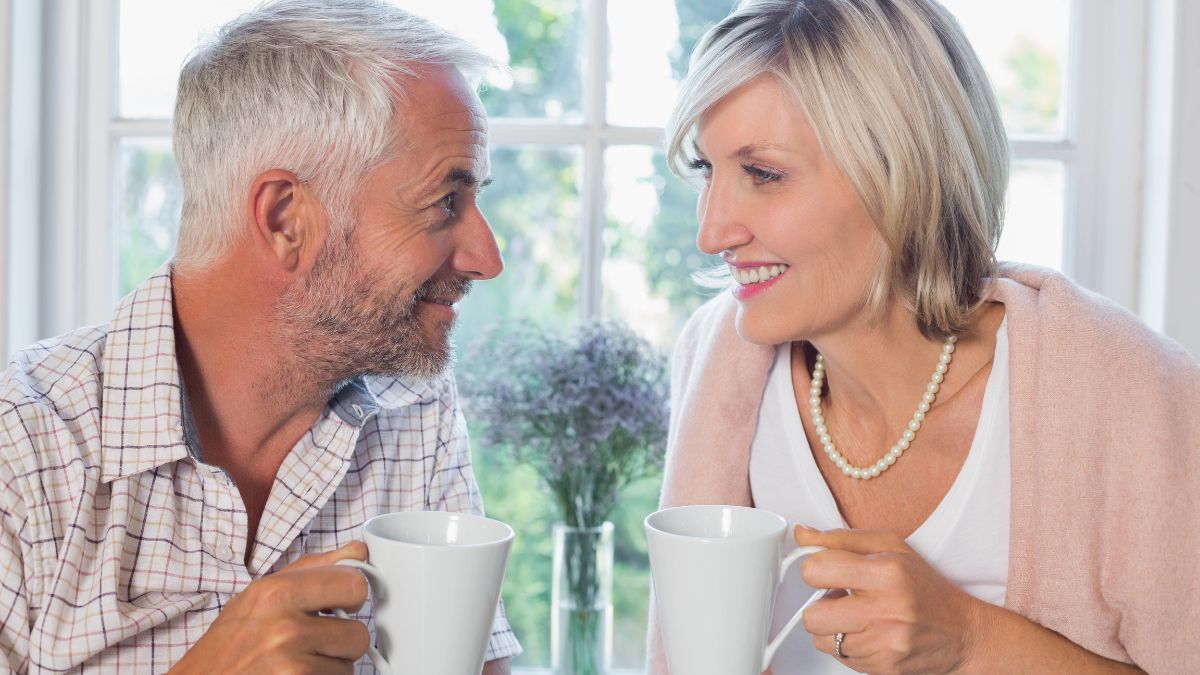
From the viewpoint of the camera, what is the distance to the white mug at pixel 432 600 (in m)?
0.87

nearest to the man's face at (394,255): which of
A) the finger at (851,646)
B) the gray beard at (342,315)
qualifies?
the gray beard at (342,315)

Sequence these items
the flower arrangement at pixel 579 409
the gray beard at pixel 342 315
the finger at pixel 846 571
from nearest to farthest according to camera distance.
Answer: the finger at pixel 846 571
the gray beard at pixel 342 315
the flower arrangement at pixel 579 409

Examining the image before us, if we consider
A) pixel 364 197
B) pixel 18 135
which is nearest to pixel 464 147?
pixel 364 197

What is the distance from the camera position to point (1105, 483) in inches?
47.3

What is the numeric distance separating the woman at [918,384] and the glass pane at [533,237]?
0.45 m

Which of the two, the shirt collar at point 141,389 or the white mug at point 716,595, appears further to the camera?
the shirt collar at point 141,389

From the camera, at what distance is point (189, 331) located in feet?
4.03

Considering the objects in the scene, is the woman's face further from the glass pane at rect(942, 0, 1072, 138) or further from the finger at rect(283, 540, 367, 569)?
the glass pane at rect(942, 0, 1072, 138)

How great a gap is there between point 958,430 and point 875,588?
1.34ft

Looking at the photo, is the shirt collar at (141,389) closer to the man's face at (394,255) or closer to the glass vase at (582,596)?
the man's face at (394,255)

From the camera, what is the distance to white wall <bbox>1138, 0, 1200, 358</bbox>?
1612 mm

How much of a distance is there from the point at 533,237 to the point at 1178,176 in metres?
0.99

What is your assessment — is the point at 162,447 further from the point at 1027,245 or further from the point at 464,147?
the point at 1027,245

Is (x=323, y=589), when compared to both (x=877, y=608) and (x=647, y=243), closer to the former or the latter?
(x=877, y=608)
